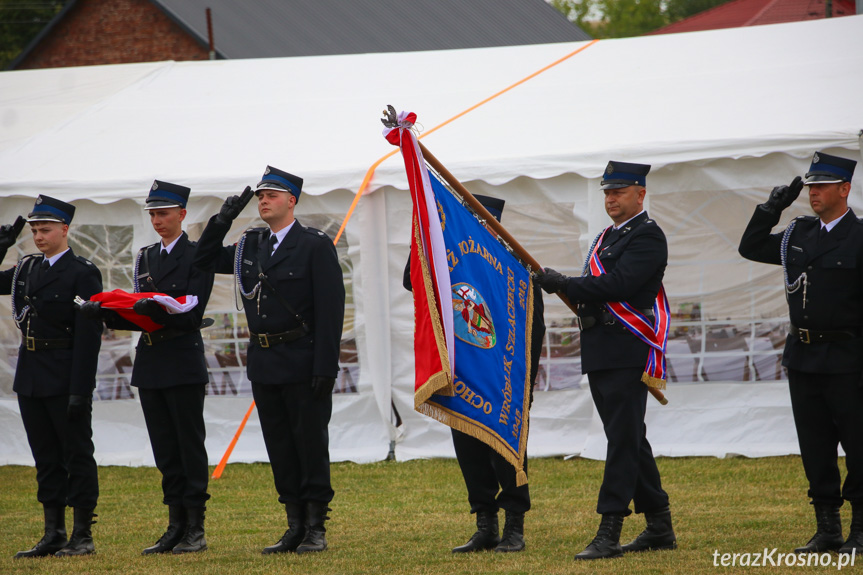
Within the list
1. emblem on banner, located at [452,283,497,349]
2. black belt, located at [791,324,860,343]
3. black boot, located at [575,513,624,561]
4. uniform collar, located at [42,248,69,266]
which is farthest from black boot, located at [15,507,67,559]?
black belt, located at [791,324,860,343]

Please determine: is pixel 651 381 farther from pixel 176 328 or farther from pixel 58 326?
pixel 58 326

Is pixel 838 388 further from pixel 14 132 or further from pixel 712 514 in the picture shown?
pixel 14 132

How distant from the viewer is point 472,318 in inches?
184

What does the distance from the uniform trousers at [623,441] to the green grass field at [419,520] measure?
0.25 m

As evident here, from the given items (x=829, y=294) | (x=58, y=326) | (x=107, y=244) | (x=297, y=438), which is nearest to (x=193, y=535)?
(x=297, y=438)

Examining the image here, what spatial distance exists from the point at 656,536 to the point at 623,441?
0.50m

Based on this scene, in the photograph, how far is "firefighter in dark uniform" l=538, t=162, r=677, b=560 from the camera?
460cm

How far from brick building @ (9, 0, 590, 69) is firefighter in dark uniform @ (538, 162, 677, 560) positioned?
55.1 ft

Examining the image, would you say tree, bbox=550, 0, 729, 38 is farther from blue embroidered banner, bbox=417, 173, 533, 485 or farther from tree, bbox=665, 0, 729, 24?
blue embroidered banner, bbox=417, 173, 533, 485

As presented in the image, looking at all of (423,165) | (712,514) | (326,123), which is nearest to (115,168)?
(326,123)

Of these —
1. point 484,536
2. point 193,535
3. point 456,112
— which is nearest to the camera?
point 484,536

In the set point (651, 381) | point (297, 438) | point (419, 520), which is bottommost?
point (419, 520)

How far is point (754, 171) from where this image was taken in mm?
7348

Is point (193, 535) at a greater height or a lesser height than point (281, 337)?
lesser
